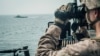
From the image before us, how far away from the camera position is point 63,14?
3.68 m

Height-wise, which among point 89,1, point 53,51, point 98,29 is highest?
point 89,1

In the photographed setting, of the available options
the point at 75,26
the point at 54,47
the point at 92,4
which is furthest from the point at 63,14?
the point at 75,26

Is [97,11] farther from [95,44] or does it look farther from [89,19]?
[95,44]

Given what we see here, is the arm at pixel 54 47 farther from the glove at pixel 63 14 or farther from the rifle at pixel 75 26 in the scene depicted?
the rifle at pixel 75 26

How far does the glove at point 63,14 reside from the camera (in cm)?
370

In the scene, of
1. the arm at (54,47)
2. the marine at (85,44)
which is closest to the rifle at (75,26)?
the arm at (54,47)

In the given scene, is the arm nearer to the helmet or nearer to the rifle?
the helmet

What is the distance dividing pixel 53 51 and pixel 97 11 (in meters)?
0.60

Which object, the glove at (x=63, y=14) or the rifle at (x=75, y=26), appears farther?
the rifle at (x=75, y=26)

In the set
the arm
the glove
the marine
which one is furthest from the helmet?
the glove

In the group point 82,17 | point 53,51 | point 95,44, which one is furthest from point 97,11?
point 82,17

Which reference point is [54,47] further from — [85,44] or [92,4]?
[92,4]

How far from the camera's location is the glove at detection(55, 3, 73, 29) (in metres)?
3.70

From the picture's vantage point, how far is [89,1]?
3.10m
